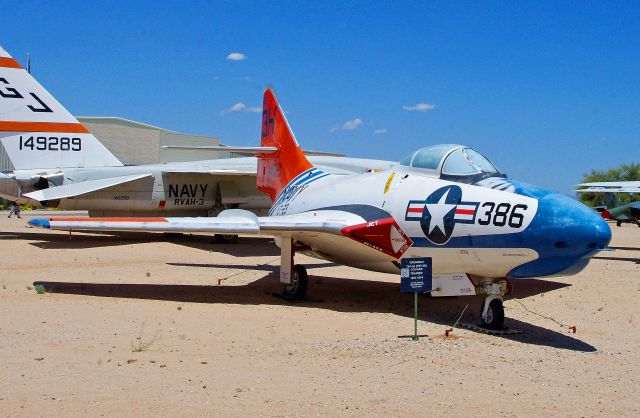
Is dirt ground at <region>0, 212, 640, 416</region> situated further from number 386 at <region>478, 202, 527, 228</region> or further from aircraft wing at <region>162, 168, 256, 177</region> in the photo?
aircraft wing at <region>162, 168, 256, 177</region>

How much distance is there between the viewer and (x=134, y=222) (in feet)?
36.6

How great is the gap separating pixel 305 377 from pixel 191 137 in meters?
54.1

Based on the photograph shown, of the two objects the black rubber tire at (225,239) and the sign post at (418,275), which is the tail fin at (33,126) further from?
the sign post at (418,275)

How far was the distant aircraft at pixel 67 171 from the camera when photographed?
20922 mm

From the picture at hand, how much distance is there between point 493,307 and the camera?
8828mm

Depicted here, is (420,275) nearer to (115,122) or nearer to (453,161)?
(453,161)

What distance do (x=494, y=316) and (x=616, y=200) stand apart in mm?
26042

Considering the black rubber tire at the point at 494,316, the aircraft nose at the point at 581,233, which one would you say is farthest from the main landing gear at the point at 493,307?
the aircraft nose at the point at 581,233

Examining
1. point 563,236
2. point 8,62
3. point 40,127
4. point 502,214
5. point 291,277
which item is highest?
point 8,62

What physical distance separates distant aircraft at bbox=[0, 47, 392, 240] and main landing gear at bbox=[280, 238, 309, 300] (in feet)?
27.5

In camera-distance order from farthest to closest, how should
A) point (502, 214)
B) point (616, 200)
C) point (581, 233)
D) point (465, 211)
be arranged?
point (616, 200)
point (465, 211)
point (502, 214)
point (581, 233)

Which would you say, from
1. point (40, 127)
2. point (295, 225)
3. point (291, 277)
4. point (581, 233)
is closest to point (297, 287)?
point (291, 277)

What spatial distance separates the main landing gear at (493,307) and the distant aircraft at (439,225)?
1 centimetres

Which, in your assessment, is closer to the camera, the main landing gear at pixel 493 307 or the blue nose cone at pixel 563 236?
the blue nose cone at pixel 563 236
